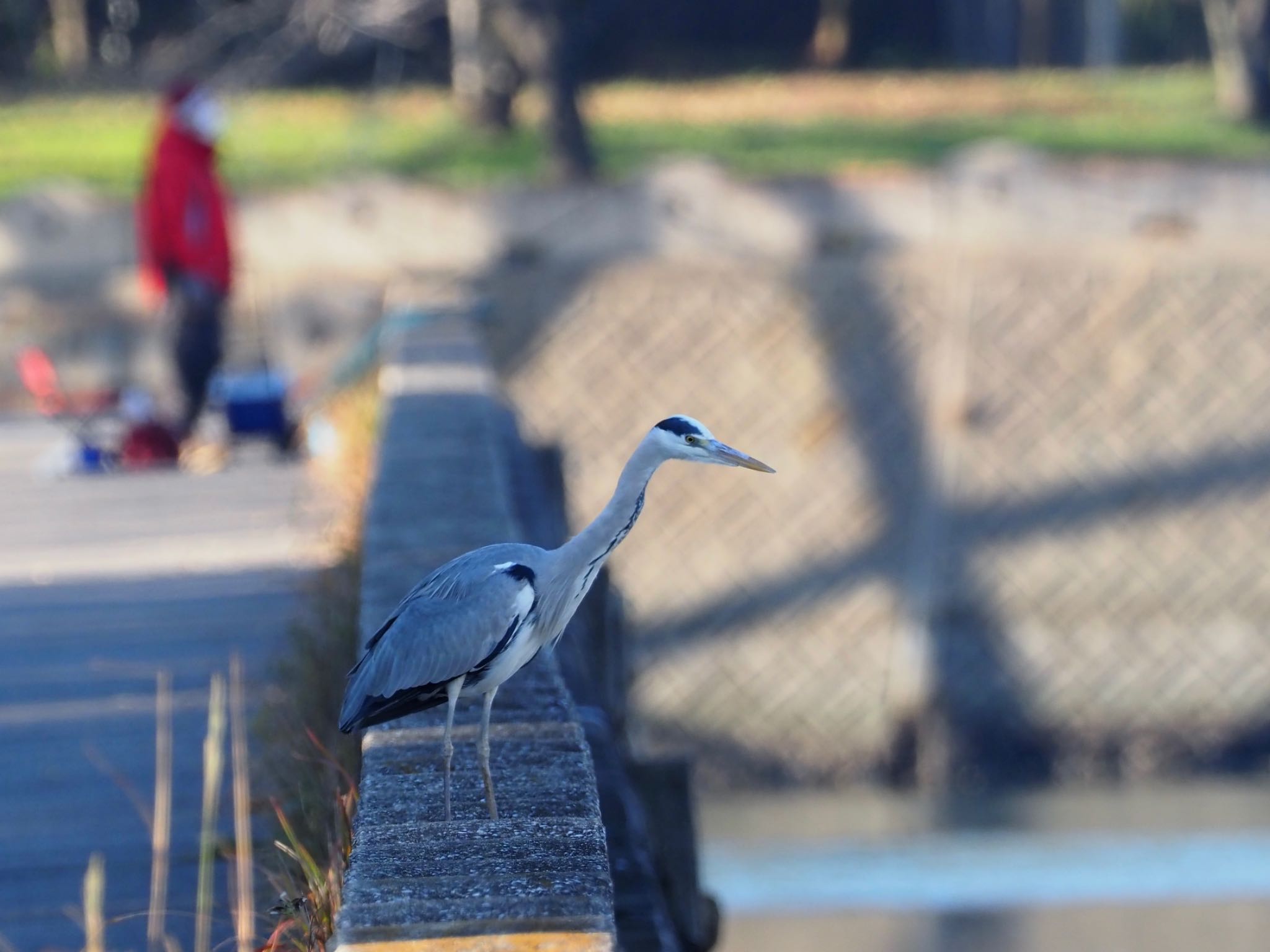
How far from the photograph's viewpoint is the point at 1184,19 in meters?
30.9

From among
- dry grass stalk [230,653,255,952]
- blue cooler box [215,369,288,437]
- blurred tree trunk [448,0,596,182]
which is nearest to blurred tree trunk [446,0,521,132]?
blurred tree trunk [448,0,596,182]

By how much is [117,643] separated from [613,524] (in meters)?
3.85

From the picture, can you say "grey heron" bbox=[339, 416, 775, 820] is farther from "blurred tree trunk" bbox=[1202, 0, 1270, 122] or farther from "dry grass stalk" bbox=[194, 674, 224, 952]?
"blurred tree trunk" bbox=[1202, 0, 1270, 122]

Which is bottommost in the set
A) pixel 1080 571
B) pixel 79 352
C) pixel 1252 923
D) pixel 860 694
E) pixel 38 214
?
pixel 1252 923

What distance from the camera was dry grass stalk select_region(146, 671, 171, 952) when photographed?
3.87 meters

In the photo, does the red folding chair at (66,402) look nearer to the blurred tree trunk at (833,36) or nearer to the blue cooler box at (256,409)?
the blue cooler box at (256,409)

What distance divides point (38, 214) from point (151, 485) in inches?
259

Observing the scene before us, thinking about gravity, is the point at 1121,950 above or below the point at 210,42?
below

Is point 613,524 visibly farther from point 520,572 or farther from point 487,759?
point 487,759

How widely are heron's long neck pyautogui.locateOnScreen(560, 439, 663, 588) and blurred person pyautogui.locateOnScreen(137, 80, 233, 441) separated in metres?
6.86

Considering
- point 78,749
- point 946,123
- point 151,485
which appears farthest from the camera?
point 946,123

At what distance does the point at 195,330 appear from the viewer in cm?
988

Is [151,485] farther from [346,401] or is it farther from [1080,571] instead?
[1080,571]

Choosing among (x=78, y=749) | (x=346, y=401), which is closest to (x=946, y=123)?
(x=346, y=401)
